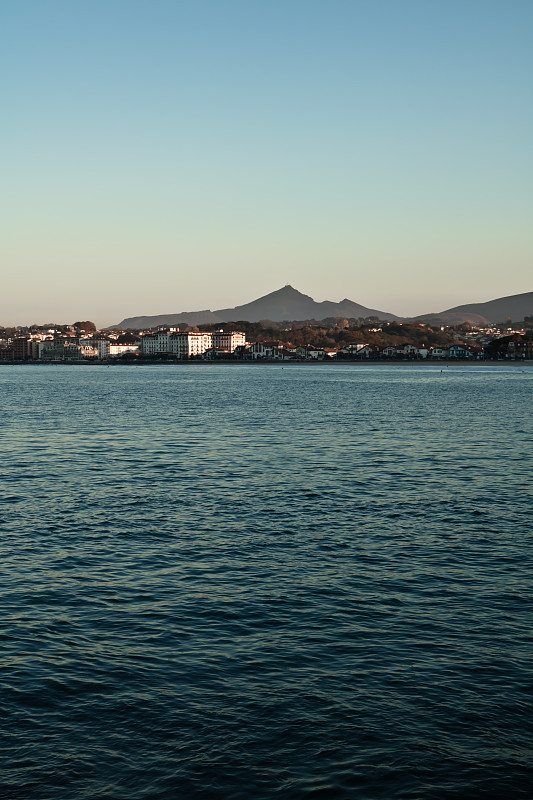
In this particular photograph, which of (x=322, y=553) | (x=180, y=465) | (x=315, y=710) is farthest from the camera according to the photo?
(x=180, y=465)

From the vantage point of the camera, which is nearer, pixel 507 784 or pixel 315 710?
pixel 507 784

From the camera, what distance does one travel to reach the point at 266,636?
1602cm

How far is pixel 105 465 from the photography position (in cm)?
4191

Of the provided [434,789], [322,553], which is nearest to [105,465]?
[322,553]

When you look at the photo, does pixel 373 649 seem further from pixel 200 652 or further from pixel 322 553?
pixel 322 553

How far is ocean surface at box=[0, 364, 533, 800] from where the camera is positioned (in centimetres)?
1116

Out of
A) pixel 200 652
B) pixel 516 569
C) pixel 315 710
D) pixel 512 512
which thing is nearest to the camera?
pixel 315 710

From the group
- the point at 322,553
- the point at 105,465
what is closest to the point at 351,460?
the point at 105,465

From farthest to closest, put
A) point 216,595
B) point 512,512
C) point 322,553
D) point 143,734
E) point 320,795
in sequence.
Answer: point 512,512, point 322,553, point 216,595, point 143,734, point 320,795

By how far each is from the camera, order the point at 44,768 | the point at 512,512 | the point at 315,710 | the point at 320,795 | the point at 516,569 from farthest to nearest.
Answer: the point at 512,512, the point at 516,569, the point at 315,710, the point at 44,768, the point at 320,795

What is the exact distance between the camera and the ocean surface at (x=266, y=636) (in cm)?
1116

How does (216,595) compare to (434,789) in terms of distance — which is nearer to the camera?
(434,789)

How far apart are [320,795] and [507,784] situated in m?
2.66

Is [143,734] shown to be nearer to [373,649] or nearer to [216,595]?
[373,649]
